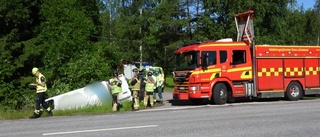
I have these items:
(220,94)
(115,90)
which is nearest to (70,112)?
(115,90)

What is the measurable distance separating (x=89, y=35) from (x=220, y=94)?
55.9ft

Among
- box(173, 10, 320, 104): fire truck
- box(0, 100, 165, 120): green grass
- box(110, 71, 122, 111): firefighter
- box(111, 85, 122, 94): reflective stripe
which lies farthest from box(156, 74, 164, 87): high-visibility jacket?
box(111, 85, 122, 94): reflective stripe

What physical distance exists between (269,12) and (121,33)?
58.3 ft

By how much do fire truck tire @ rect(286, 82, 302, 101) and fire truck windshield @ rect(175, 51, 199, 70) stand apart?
498 cm

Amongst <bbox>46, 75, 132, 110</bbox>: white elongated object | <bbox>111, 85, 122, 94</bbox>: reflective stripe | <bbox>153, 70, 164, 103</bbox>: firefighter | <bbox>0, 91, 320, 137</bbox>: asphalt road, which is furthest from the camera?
<bbox>153, 70, 164, 103</bbox>: firefighter

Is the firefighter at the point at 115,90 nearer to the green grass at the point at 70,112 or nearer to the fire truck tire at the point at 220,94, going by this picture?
the green grass at the point at 70,112

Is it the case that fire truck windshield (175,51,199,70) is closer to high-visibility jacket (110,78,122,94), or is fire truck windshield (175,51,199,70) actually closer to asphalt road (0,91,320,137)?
high-visibility jacket (110,78,122,94)

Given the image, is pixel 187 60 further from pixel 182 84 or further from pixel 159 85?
pixel 159 85

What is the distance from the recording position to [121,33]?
158ft

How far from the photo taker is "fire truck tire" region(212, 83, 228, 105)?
17.6m

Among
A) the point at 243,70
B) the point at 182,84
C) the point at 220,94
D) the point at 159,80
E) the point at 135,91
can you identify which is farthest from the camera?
the point at 159,80

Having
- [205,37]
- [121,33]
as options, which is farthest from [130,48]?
[205,37]

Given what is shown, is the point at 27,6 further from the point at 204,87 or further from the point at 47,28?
the point at 204,87

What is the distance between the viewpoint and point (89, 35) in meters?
32.3
